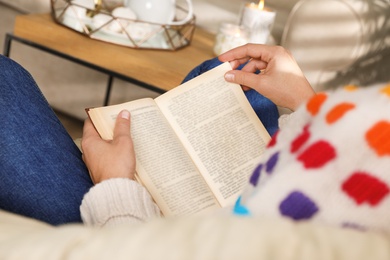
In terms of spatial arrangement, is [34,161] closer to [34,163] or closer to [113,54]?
[34,163]

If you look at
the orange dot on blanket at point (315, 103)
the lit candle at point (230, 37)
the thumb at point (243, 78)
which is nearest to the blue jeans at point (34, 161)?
the thumb at point (243, 78)

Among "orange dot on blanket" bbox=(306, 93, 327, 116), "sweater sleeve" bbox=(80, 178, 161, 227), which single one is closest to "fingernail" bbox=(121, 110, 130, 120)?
"sweater sleeve" bbox=(80, 178, 161, 227)

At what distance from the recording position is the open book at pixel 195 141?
0.75 m

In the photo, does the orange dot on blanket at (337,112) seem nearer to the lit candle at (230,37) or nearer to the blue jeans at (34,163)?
the blue jeans at (34,163)

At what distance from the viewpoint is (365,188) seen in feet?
1.14

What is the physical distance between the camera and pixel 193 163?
2.61 feet

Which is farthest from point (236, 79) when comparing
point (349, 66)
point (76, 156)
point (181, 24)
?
point (349, 66)

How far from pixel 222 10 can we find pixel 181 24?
0.28 m

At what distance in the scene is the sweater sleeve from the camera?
64cm

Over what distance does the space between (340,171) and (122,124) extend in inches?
17.9

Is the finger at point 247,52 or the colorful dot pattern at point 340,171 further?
the finger at point 247,52

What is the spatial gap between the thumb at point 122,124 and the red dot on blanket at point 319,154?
42 cm

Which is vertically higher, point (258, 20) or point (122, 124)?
point (122, 124)

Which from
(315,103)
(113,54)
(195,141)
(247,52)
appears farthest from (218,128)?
(113,54)
